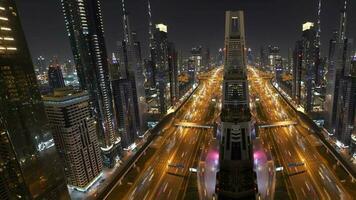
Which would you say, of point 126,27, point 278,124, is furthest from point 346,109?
point 126,27

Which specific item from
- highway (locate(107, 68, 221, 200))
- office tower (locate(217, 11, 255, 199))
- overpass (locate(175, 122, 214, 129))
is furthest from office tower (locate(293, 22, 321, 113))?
office tower (locate(217, 11, 255, 199))

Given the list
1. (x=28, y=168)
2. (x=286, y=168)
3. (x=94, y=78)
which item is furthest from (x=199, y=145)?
(x=28, y=168)

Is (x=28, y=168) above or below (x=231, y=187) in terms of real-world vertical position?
above

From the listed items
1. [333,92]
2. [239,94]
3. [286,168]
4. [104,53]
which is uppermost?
[104,53]

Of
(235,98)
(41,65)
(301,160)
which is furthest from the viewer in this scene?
(41,65)

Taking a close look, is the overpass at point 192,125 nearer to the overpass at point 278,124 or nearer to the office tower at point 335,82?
the overpass at point 278,124

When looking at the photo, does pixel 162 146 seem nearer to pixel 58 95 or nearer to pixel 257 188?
pixel 58 95

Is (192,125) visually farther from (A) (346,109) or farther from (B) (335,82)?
(B) (335,82)
